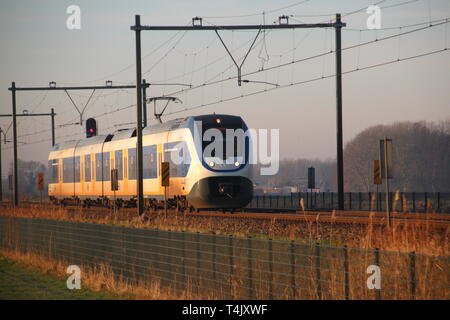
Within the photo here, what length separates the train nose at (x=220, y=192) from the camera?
30.4 metres

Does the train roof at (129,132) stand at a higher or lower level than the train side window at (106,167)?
higher

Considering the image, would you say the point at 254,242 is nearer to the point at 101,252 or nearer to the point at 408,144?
the point at 101,252

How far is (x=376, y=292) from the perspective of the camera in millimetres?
10125

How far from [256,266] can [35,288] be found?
249 inches

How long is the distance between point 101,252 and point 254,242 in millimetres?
6670

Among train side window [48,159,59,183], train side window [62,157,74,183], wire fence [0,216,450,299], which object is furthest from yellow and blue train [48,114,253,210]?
wire fence [0,216,450,299]

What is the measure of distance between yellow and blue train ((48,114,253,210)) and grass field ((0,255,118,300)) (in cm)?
1098

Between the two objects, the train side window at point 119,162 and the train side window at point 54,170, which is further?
the train side window at point 54,170

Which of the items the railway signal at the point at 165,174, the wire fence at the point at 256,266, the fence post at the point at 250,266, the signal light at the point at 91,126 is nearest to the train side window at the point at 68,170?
the signal light at the point at 91,126

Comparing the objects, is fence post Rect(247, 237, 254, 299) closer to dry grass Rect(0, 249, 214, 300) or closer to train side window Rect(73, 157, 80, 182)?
dry grass Rect(0, 249, 214, 300)

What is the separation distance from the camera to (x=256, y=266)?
40.3 feet

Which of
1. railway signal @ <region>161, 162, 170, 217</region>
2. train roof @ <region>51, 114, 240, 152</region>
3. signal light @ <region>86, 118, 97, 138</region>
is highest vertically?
signal light @ <region>86, 118, 97, 138</region>

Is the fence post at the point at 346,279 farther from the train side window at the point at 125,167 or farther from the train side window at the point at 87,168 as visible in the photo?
Answer: the train side window at the point at 87,168

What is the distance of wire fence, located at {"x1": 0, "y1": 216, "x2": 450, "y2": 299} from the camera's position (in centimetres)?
1010
